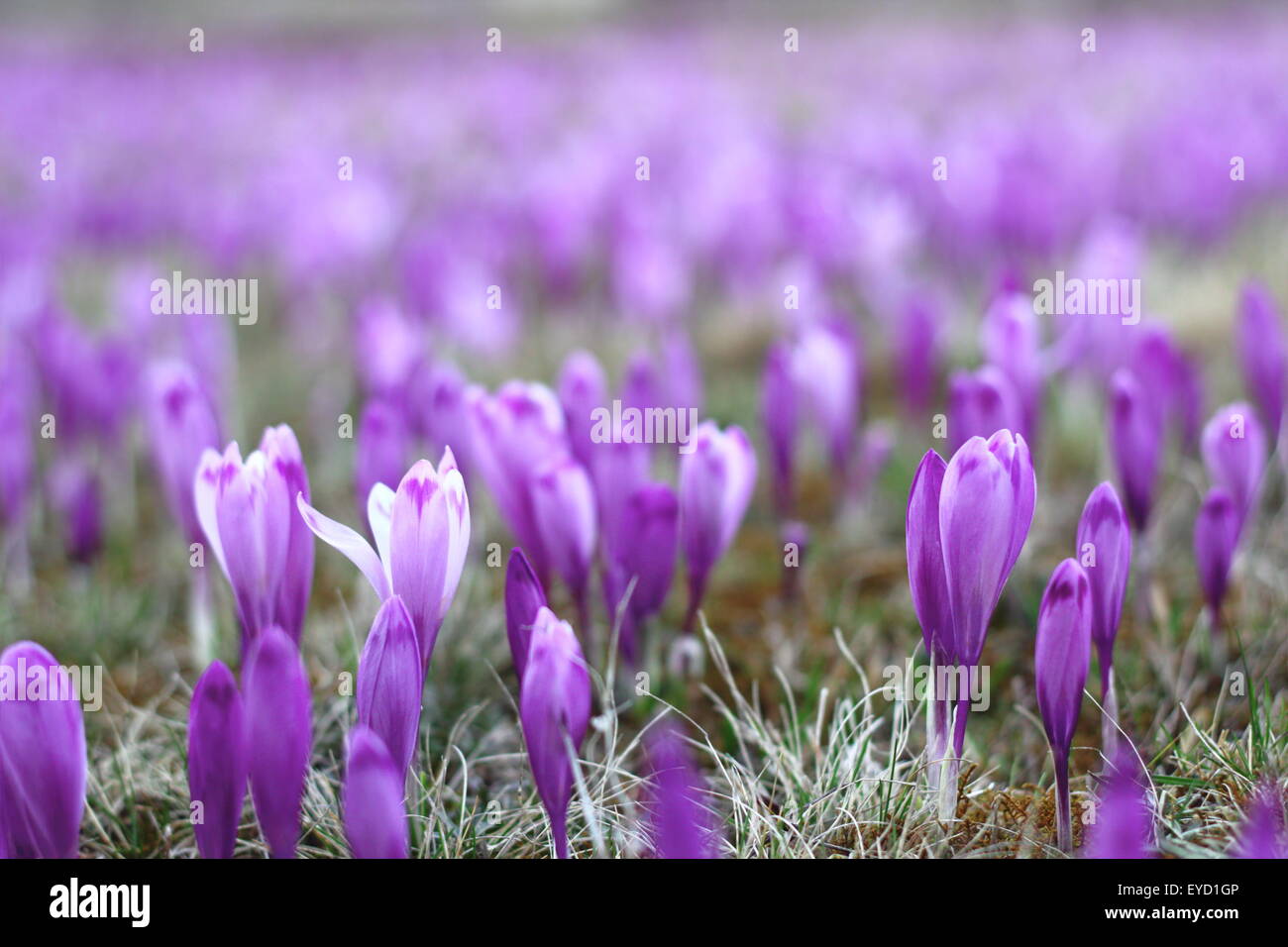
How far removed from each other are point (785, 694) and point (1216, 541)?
0.61 meters

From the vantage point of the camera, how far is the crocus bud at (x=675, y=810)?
1.10 metres

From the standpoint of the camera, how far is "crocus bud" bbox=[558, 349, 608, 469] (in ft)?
5.49

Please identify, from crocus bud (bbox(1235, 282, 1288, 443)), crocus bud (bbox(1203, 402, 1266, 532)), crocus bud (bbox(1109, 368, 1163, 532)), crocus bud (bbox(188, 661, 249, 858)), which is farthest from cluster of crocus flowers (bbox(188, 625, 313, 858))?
crocus bud (bbox(1235, 282, 1288, 443))

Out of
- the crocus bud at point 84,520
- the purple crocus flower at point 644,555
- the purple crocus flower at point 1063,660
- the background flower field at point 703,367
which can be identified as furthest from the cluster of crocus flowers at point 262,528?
the crocus bud at point 84,520

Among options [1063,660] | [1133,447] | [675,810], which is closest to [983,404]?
[1133,447]

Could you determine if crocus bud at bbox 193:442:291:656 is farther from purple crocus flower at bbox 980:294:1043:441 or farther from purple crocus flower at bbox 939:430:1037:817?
purple crocus flower at bbox 980:294:1043:441

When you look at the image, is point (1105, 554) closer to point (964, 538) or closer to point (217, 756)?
point (964, 538)

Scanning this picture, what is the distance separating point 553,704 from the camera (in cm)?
117

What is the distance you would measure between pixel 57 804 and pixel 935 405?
218 centimetres

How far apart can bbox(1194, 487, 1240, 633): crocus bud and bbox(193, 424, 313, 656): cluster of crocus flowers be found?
1.08 m

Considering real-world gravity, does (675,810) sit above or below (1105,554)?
below

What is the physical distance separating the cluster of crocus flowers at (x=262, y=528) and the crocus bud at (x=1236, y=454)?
3.76ft

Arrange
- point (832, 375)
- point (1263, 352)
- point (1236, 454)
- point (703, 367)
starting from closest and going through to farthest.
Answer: point (1236, 454) → point (1263, 352) → point (832, 375) → point (703, 367)
